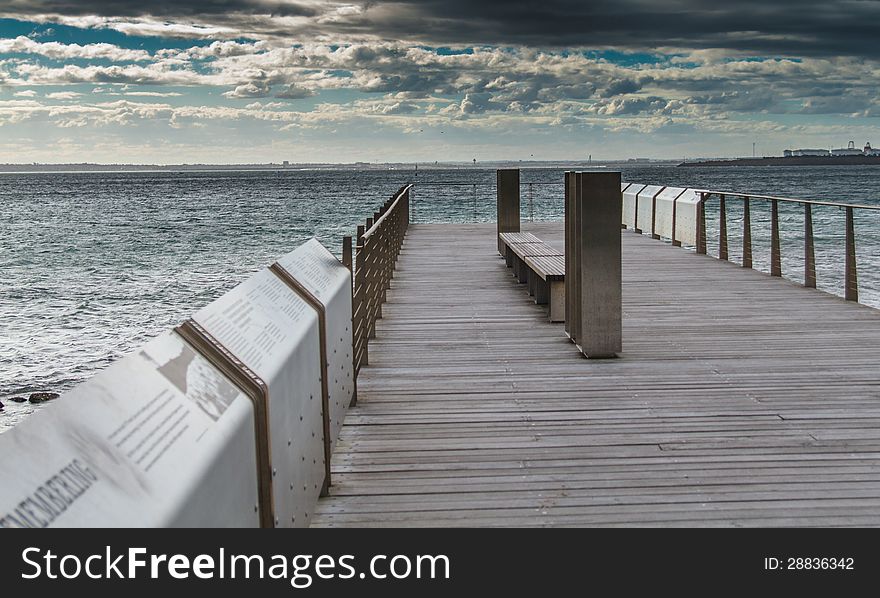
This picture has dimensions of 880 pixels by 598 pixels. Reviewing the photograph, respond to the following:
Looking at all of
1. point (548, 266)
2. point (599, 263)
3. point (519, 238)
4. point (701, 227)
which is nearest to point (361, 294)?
point (599, 263)

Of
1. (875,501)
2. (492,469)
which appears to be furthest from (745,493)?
(492,469)

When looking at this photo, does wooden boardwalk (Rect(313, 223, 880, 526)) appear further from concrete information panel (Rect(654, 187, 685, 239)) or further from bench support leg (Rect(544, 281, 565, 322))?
concrete information panel (Rect(654, 187, 685, 239))

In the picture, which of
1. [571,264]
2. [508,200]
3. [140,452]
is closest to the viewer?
[140,452]

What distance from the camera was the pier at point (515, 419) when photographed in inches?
101

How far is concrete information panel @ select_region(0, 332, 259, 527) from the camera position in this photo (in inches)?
58.5

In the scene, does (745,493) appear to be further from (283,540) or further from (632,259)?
(632,259)

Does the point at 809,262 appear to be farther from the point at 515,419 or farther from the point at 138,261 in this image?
the point at 138,261

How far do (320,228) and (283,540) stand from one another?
50979 mm

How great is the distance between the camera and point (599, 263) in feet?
22.8

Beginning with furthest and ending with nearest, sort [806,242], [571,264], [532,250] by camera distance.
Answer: [806,242], [532,250], [571,264]

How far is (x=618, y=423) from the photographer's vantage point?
5.40m

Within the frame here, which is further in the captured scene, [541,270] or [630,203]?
[630,203]

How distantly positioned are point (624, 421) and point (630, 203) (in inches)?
581

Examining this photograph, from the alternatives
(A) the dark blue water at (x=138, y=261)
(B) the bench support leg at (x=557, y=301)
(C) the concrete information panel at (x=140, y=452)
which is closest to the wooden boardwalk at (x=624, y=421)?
(B) the bench support leg at (x=557, y=301)
